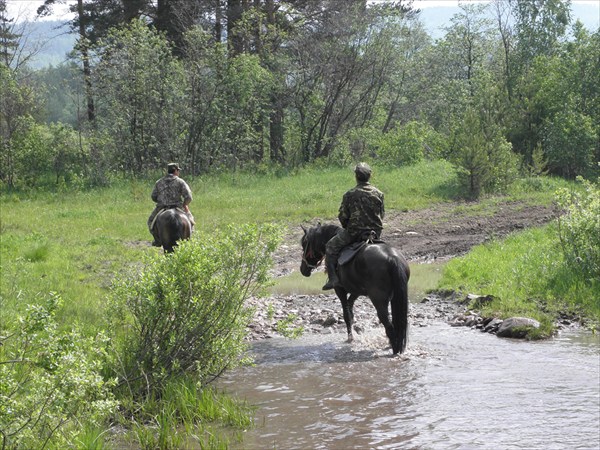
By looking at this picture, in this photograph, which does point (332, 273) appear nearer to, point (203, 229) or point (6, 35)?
point (203, 229)

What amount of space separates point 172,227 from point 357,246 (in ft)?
18.9

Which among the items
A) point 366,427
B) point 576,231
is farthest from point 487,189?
point 366,427

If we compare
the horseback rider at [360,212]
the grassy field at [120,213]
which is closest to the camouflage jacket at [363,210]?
the horseback rider at [360,212]

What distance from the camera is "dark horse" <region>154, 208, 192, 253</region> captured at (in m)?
14.7

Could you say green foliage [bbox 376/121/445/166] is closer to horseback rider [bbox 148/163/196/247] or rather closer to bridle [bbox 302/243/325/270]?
horseback rider [bbox 148/163/196/247]

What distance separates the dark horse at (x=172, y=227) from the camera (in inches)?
580

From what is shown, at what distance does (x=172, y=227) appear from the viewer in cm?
1476

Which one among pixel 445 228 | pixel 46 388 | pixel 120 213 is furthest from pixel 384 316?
pixel 120 213

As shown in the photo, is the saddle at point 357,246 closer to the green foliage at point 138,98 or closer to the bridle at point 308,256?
the bridle at point 308,256

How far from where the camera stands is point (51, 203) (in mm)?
27438

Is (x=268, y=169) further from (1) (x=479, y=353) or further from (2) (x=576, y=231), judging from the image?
(1) (x=479, y=353)

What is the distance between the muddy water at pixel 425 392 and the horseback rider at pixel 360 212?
1.58m

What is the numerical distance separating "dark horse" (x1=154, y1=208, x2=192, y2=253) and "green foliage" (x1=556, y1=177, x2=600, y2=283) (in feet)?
23.6

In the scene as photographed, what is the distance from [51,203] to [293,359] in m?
19.9
